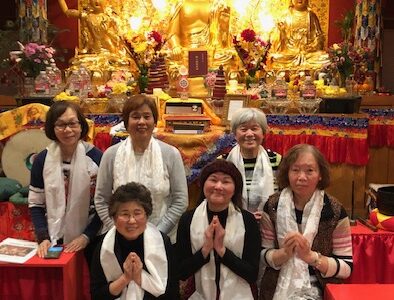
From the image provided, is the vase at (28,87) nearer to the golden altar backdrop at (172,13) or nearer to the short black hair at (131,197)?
the golden altar backdrop at (172,13)

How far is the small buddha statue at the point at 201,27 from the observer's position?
668 centimetres

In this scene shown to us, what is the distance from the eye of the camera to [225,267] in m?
2.09

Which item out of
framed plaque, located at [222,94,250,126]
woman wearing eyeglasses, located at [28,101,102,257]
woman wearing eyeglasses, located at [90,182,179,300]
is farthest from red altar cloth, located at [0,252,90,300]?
framed plaque, located at [222,94,250,126]

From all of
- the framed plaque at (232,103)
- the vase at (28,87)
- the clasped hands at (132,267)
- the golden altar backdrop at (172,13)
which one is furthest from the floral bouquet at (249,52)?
the clasped hands at (132,267)

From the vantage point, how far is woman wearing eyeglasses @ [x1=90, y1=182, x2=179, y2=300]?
1963 millimetres

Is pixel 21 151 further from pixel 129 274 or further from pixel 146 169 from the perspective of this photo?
pixel 129 274

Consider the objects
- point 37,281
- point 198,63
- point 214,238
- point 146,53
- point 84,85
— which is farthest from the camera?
point 146,53

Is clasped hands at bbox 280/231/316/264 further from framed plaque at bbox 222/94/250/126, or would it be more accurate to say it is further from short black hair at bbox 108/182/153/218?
framed plaque at bbox 222/94/250/126

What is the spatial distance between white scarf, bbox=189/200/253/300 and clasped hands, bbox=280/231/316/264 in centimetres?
17

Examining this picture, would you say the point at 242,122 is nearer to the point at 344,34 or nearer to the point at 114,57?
the point at 114,57

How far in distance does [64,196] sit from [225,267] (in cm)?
74

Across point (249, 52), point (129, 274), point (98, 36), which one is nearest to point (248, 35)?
point (249, 52)

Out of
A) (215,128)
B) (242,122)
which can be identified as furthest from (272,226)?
(215,128)

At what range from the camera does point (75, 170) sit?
2.35 m
